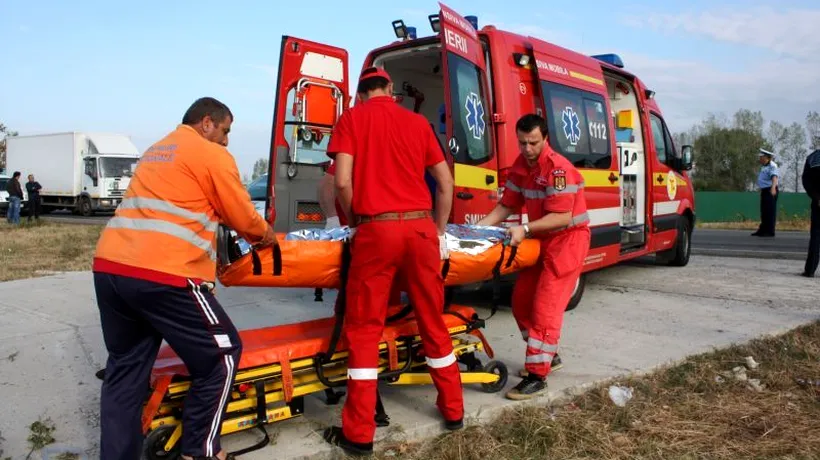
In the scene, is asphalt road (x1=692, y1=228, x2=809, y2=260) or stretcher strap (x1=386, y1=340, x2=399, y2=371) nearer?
stretcher strap (x1=386, y1=340, x2=399, y2=371)

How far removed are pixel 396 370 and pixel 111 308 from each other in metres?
1.55

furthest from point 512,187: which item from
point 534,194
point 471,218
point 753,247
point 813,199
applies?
point 753,247

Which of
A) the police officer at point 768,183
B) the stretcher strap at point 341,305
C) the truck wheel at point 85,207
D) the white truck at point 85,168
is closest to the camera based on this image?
the stretcher strap at point 341,305

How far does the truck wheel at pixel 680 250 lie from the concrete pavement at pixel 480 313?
16 cm

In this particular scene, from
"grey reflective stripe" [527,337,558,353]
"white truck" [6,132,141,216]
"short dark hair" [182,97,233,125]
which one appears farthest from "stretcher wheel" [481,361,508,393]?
"white truck" [6,132,141,216]

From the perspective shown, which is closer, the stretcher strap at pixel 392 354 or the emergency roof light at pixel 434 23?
the stretcher strap at pixel 392 354

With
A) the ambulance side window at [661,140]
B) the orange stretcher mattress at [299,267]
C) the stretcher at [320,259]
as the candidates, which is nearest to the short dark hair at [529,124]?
the stretcher at [320,259]

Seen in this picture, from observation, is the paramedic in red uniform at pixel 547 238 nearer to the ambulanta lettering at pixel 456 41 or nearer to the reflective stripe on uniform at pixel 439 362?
the reflective stripe on uniform at pixel 439 362

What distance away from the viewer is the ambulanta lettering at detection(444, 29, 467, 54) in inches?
194

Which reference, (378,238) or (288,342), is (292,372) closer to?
(288,342)

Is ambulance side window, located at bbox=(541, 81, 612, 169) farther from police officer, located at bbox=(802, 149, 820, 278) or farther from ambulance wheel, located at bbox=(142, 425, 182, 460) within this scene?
ambulance wheel, located at bbox=(142, 425, 182, 460)

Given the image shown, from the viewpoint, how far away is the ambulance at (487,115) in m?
5.37

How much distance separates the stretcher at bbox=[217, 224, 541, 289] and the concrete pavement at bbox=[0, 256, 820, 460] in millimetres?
782

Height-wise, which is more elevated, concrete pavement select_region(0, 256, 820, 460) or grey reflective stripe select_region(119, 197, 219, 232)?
grey reflective stripe select_region(119, 197, 219, 232)
